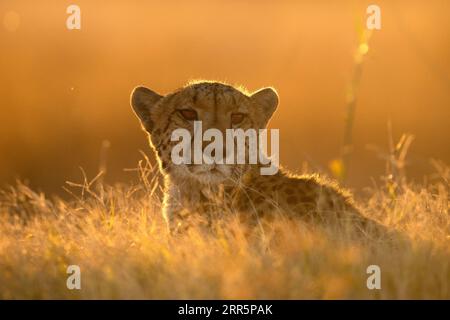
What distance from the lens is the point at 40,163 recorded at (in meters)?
19.2

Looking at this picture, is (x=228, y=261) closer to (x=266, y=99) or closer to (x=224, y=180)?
(x=224, y=180)

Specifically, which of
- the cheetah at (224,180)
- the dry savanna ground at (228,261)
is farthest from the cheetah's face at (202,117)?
the dry savanna ground at (228,261)

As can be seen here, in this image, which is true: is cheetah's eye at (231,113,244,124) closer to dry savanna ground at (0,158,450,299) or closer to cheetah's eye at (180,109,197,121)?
cheetah's eye at (180,109,197,121)

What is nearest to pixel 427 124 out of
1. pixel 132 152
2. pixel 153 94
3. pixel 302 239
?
pixel 132 152

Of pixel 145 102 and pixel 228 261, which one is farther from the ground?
pixel 145 102

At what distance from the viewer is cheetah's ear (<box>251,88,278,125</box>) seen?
301 inches

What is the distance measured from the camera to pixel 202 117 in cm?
713

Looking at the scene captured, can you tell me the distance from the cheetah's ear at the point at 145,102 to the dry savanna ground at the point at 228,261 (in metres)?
0.84

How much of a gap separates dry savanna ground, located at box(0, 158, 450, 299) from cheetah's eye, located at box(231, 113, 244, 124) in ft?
2.83

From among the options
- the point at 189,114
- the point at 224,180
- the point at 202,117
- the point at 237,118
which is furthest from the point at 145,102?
the point at 224,180

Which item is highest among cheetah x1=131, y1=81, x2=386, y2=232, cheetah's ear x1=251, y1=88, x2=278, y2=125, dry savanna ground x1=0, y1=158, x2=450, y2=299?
cheetah's ear x1=251, y1=88, x2=278, y2=125

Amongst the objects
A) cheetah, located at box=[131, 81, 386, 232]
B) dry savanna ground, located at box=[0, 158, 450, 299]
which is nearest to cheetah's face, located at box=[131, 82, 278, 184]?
cheetah, located at box=[131, 81, 386, 232]

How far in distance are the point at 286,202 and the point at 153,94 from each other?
1.49m

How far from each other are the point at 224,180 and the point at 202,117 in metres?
0.50
